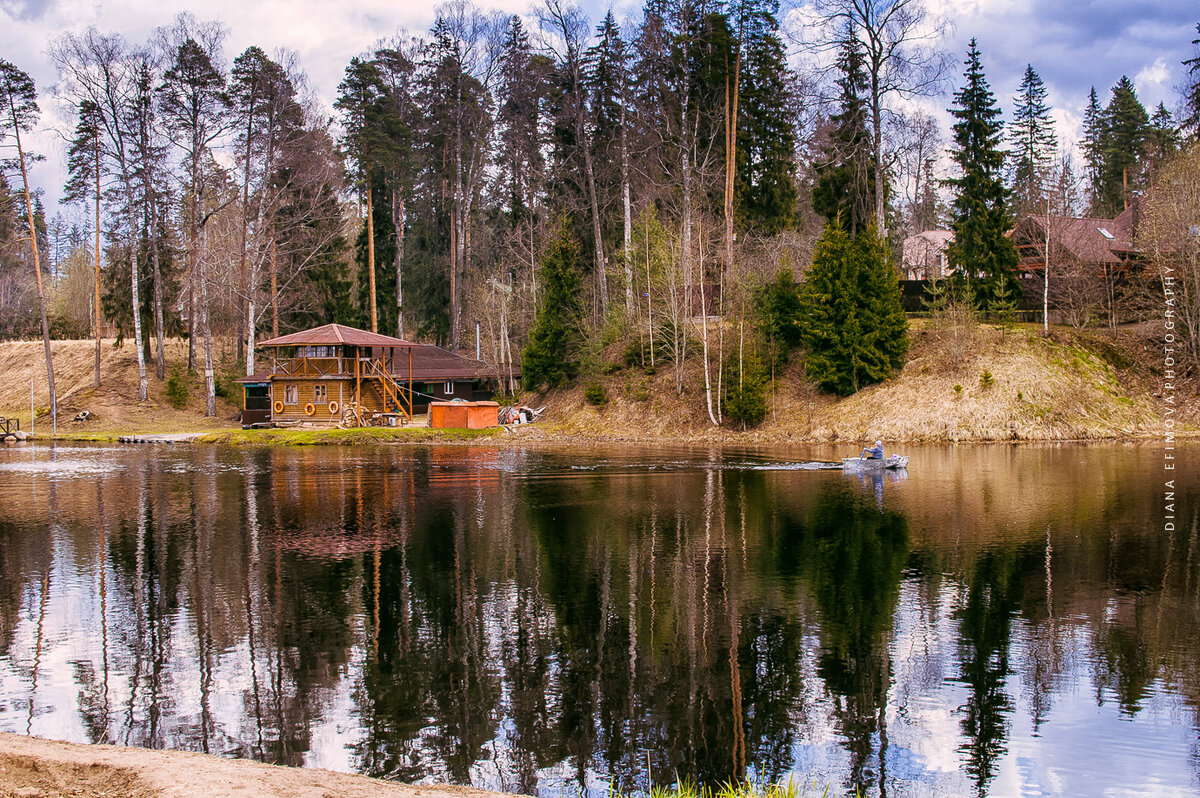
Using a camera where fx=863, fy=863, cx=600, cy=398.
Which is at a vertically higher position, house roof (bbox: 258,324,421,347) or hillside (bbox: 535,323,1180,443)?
house roof (bbox: 258,324,421,347)

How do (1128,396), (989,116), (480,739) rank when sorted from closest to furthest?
(480,739)
(1128,396)
(989,116)

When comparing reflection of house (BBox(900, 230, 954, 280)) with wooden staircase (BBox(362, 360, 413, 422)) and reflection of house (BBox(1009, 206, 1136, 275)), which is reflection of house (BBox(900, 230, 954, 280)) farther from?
wooden staircase (BBox(362, 360, 413, 422))

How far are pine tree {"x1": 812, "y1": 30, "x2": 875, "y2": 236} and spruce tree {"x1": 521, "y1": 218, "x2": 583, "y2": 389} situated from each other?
45.6 ft

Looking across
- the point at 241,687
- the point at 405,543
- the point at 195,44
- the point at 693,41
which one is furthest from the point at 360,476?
the point at 195,44

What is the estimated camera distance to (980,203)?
41969mm

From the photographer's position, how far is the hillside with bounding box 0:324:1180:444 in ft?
121

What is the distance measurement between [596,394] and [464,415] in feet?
23.1

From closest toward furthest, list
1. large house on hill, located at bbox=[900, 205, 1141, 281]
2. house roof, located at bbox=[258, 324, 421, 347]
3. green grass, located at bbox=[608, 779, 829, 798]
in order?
green grass, located at bbox=[608, 779, 829, 798] → large house on hill, located at bbox=[900, 205, 1141, 281] → house roof, located at bbox=[258, 324, 421, 347]

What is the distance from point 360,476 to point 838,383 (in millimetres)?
22661

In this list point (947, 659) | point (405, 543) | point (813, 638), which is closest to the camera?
point (947, 659)

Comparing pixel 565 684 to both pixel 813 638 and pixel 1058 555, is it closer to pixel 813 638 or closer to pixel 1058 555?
pixel 813 638

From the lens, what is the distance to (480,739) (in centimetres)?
912

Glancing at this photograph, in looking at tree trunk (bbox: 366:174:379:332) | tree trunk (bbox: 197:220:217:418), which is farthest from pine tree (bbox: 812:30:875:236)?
tree trunk (bbox: 197:220:217:418)

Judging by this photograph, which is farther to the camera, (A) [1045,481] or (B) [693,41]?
(B) [693,41]
